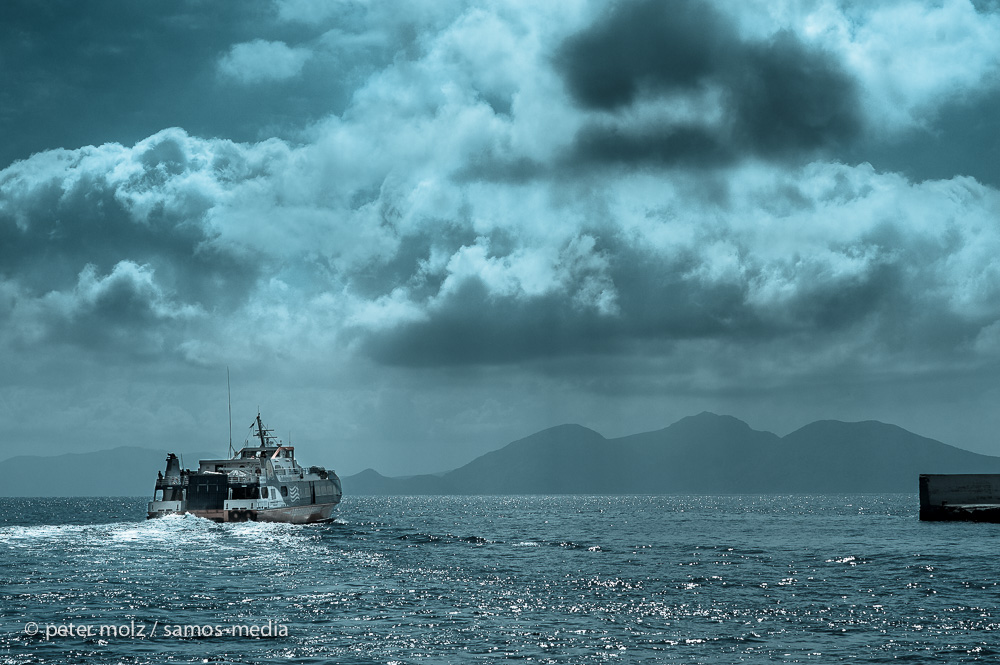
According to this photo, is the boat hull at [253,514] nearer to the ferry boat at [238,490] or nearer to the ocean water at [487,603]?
the ferry boat at [238,490]

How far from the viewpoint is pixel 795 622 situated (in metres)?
38.6

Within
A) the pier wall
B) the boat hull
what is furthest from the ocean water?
the pier wall

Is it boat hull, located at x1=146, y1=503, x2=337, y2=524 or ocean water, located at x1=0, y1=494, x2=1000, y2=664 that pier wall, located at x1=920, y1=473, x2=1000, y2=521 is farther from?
boat hull, located at x1=146, y1=503, x2=337, y2=524

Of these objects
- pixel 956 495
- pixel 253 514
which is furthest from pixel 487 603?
pixel 956 495

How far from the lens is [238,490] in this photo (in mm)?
102500

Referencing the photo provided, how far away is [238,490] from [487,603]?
214ft

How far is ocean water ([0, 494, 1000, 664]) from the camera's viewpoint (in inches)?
1282

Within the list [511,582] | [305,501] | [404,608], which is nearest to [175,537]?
[305,501]

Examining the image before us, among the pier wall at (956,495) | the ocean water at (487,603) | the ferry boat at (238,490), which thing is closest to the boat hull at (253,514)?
the ferry boat at (238,490)

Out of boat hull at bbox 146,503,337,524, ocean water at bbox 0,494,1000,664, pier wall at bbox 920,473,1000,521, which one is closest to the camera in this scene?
ocean water at bbox 0,494,1000,664

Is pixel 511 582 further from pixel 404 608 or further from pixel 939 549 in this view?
pixel 939 549

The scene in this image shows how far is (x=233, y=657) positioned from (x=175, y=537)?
189 feet

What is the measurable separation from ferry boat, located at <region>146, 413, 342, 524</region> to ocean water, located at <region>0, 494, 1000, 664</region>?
734 inches

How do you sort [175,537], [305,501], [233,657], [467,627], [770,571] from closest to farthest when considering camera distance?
1. [233,657]
2. [467,627]
3. [770,571]
4. [175,537]
5. [305,501]
